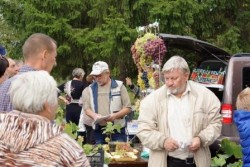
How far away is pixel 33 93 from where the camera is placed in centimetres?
262

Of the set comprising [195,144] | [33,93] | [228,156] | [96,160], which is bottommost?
[228,156]

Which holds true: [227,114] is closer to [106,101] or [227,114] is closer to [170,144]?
[106,101]

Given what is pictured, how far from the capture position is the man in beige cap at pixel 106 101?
641 cm

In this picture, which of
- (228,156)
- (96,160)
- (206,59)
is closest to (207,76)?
(206,59)

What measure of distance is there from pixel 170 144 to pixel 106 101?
2434mm

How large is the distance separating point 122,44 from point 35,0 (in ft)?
9.11

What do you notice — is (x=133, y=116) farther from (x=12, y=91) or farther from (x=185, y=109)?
Answer: (x=12, y=91)

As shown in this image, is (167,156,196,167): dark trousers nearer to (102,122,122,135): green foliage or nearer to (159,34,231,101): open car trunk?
(102,122,122,135): green foliage

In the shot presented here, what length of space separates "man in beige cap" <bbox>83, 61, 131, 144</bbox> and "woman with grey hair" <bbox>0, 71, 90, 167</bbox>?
146 inches

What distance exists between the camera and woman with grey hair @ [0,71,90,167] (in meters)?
2.49

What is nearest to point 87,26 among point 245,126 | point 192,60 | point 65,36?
point 65,36

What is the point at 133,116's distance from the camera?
7629mm

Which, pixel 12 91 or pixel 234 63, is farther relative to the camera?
pixel 234 63

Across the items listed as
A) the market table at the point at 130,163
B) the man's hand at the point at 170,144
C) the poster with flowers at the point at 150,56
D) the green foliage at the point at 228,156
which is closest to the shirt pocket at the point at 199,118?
the man's hand at the point at 170,144
